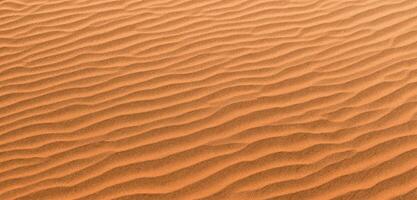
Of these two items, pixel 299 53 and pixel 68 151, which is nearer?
pixel 68 151

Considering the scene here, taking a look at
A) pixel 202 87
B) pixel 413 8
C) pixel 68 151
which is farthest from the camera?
pixel 413 8

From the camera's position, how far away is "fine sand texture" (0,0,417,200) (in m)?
3.88

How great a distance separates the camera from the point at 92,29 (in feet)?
18.7

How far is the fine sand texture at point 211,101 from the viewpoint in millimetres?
3885

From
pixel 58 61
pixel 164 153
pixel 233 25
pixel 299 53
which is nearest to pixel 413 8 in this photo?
pixel 299 53

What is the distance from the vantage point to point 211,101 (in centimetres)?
453

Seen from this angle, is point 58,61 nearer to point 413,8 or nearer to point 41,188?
point 41,188

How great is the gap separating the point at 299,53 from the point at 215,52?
73 centimetres

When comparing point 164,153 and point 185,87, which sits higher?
point 185,87

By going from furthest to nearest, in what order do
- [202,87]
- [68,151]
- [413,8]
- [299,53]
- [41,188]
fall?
[413,8] < [299,53] < [202,87] < [68,151] < [41,188]

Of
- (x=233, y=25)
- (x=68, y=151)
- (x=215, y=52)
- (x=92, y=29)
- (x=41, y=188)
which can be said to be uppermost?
(x=92, y=29)

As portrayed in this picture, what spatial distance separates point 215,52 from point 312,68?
87 cm

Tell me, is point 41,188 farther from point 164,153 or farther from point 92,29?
point 92,29

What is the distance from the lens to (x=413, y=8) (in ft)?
17.9
